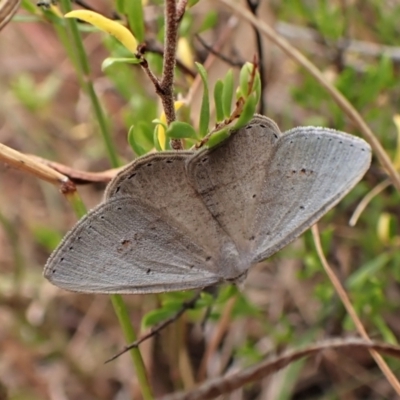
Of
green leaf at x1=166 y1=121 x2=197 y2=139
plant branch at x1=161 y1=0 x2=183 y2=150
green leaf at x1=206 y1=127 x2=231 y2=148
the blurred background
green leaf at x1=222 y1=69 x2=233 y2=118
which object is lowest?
the blurred background

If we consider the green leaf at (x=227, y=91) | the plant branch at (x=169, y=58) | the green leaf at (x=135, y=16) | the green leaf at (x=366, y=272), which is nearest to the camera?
the plant branch at (x=169, y=58)

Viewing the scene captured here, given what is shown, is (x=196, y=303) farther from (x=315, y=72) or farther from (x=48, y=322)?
(x=48, y=322)

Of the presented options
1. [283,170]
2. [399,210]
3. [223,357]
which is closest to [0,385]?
[223,357]

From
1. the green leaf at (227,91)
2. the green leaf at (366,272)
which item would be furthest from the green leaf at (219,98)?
the green leaf at (366,272)

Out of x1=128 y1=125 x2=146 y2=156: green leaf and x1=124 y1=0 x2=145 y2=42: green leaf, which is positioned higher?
x1=124 y1=0 x2=145 y2=42: green leaf

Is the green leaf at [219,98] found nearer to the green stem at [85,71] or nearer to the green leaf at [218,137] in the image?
the green leaf at [218,137]

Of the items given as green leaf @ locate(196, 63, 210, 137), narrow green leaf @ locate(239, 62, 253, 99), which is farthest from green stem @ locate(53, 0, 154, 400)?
narrow green leaf @ locate(239, 62, 253, 99)

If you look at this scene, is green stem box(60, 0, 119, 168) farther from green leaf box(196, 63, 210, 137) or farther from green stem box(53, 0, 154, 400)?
green leaf box(196, 63, 210, 137)

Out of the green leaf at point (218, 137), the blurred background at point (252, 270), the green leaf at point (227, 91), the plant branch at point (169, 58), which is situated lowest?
the blurred background at point (252, 270)
